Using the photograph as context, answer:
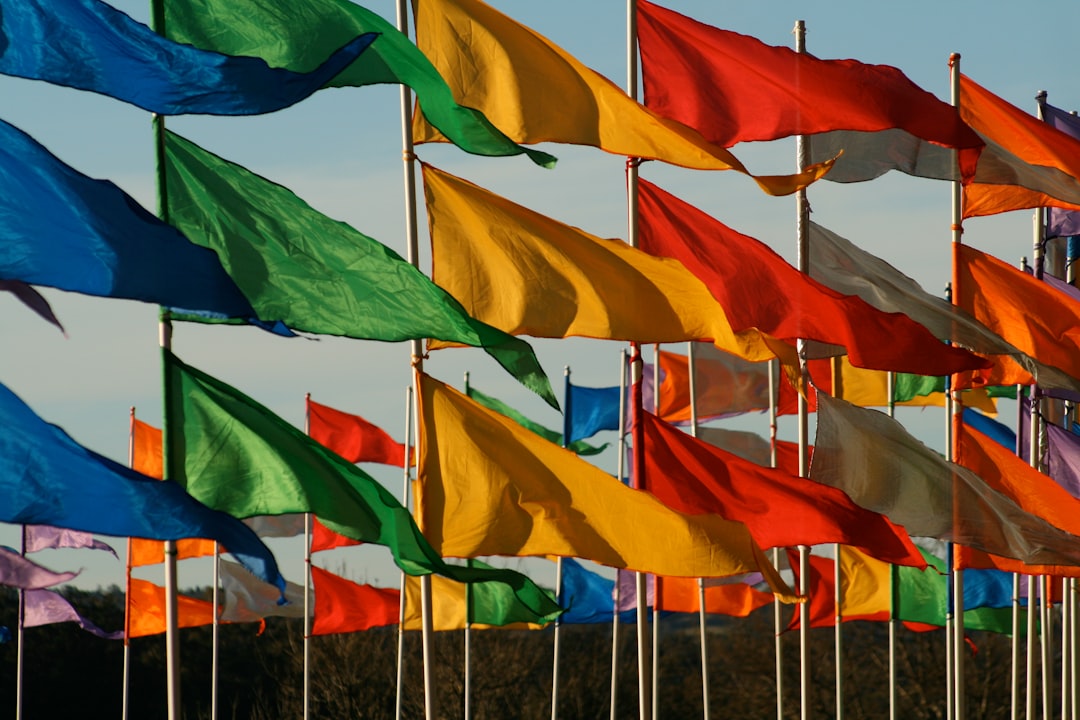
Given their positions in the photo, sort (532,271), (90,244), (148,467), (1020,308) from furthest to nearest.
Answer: (148,467), (1020,308), (532,271), (90,244)

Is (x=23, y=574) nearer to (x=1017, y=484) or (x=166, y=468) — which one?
(x=166, y=468)

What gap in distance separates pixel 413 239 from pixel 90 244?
349cm

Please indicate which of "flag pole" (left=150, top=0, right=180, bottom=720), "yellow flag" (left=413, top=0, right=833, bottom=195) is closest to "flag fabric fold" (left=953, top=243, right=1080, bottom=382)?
"yellow flag" (left=413, top=0, right=833, bottom=195)

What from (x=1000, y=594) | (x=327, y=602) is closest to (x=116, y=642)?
(x=327, y=602)

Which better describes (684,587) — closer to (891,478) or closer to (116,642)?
(891,478)

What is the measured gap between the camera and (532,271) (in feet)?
43.0

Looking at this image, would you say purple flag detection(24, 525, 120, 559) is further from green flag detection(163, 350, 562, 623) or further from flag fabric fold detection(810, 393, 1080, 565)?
green flag detection(163, 350, 562, 623)

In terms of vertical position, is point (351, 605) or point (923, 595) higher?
point (923, 595)

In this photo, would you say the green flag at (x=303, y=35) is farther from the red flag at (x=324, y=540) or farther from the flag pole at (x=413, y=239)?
the red flag at (x=324, y=540)

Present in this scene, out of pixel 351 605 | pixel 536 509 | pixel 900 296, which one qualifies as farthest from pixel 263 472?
pixel 351 605

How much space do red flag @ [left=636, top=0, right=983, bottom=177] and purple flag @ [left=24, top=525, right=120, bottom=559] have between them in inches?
380

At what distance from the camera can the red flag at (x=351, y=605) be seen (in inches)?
1079

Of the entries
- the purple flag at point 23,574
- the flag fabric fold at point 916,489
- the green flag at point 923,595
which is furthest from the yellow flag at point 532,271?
the green flag at point 923,595

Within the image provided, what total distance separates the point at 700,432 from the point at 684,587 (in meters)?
2.23
